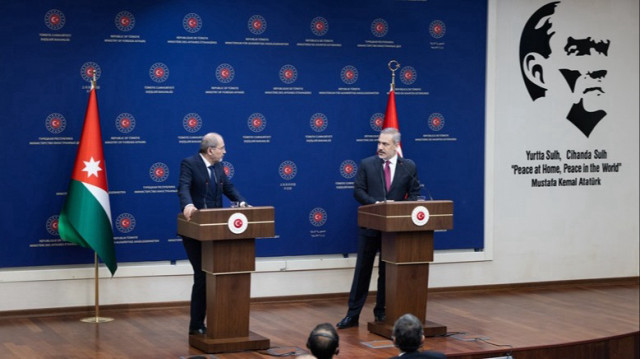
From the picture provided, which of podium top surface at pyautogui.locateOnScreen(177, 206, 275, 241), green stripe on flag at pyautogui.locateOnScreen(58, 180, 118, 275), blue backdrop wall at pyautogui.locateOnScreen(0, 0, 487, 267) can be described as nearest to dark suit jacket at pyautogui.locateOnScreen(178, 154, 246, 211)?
podium top surface at pyautogui.locateOnScreen(177, 206, 275, 241)

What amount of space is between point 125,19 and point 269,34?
1337 mm

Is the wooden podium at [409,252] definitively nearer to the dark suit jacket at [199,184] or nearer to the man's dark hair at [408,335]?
the dark suit jacket at [199,184]

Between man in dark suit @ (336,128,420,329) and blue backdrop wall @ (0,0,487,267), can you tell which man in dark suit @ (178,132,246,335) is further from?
blue backdrop wall @ (0,0,487,267)

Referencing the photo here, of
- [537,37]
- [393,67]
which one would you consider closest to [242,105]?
[393,67]

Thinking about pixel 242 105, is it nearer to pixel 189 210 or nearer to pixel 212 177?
pixel 212 177

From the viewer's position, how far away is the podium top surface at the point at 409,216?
24.5 feet

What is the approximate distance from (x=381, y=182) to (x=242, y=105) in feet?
5.87

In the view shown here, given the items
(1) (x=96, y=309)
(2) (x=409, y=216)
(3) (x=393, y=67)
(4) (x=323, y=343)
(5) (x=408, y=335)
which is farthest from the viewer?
(3) (x=393, y=67)

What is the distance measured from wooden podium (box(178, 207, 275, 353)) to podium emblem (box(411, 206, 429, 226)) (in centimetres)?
114

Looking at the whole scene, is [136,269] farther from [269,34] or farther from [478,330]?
[478,330]

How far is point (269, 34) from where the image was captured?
9078 mm

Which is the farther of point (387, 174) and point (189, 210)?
point (387, 174)

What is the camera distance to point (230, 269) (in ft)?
23.3

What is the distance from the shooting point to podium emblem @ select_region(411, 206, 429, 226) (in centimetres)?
757
